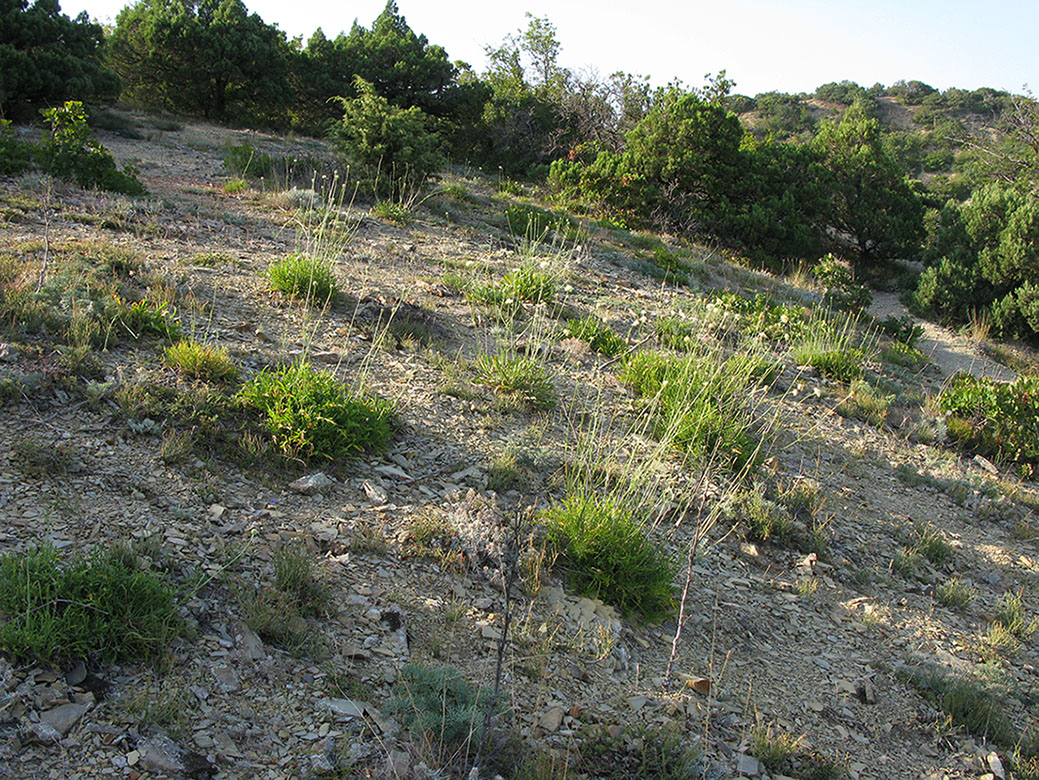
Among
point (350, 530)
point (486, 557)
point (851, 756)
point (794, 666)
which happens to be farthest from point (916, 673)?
point (350, 530)

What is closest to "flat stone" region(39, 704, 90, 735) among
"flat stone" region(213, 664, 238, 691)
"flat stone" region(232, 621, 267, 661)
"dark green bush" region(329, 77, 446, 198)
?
"flat stone" region(213, 664, 238, 691)

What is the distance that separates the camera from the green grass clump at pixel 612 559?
12.2 ft

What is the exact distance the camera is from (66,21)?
14.6 metres

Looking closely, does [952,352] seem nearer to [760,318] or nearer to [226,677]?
[760,318]

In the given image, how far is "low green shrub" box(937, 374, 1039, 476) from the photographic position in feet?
24.6

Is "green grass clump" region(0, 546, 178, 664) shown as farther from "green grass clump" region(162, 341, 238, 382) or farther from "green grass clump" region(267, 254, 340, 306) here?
"green grass clump" region(267, 254, 340, 306)

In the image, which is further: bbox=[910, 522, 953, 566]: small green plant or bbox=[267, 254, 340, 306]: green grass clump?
bbox=[267, 254, 340, 306]: green grass clump

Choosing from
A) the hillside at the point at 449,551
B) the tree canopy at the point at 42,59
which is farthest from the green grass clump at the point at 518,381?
the tree canopy at the point at 42,59

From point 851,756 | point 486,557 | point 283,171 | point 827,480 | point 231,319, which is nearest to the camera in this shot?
point 851,756

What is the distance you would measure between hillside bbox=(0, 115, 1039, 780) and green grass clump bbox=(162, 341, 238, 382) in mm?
100

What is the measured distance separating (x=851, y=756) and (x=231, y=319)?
5025 millimetres

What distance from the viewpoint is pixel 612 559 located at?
12.1ft

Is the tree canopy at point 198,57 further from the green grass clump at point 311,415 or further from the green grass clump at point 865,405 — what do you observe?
→ the green grass clump at point 311,415

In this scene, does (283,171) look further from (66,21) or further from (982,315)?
(982,315)
